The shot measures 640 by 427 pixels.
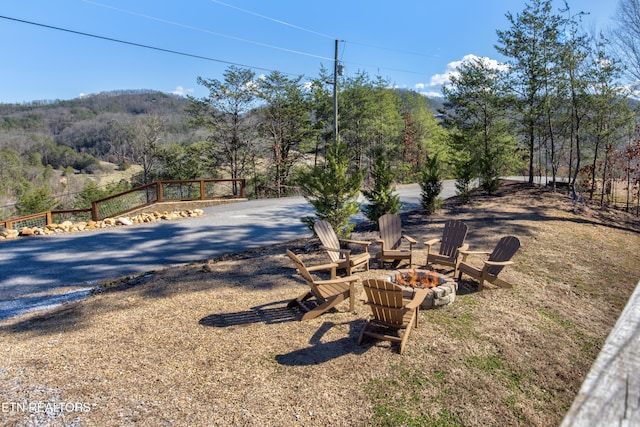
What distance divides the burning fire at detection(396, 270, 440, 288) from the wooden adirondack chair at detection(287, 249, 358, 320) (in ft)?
2.25

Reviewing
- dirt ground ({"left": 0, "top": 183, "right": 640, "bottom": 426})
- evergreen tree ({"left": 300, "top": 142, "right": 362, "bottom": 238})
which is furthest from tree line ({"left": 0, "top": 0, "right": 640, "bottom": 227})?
dirt ground ({"left": 0, "top": 183, "right": 640, "bottom": 426})

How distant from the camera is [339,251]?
5.64 metres

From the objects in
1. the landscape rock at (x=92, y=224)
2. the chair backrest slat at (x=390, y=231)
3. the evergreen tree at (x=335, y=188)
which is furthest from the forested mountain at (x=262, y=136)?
the chair backrest slat at (x=390, y=231)

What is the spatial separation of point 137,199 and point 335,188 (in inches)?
353

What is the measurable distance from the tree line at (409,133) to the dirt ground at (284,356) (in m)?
3.06

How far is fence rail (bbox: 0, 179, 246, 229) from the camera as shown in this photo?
1146 centimetres

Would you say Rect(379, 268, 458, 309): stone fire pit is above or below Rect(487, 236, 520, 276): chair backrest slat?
below

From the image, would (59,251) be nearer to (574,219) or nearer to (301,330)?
(301,330)

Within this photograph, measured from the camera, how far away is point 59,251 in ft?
26.6

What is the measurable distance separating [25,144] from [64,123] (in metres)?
9.79

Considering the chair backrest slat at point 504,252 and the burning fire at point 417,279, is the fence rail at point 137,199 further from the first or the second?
the chair backrest slat at point 504,252

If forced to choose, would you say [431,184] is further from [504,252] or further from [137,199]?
[137,199]

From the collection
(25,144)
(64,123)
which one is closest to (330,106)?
(25,144)

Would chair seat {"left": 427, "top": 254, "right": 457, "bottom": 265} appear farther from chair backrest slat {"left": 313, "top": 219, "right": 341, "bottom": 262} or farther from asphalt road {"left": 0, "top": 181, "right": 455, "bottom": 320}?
asphalt road {"left": 0, "top": 181, "right": 455, "bottom": 320}
